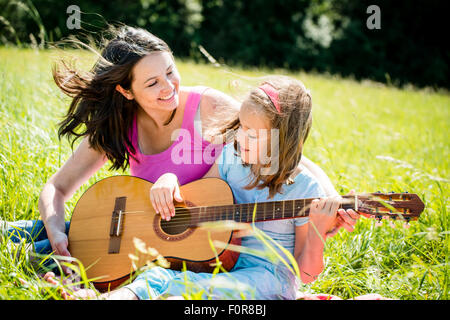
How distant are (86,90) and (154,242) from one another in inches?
40.7

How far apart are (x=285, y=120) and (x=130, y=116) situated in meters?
1.08

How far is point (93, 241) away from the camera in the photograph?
2.04 m

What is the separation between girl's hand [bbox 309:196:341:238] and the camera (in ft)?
5.41

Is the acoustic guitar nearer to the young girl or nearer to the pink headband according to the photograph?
the young girl

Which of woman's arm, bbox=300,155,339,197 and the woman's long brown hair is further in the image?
the woman's long brown hair

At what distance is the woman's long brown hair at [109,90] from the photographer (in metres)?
2.20

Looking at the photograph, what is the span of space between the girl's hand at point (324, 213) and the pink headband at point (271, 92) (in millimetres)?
476

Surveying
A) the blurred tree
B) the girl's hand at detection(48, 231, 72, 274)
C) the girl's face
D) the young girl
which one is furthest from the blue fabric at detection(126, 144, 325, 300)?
the blurred tree

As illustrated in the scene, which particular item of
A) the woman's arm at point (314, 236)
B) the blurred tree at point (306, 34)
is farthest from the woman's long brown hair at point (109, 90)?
the blurred tree at point (306, 34)

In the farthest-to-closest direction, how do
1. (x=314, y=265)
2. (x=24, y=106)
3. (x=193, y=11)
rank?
(x=193, y=11) → (x=24, y=106) → (x=314, y=265)

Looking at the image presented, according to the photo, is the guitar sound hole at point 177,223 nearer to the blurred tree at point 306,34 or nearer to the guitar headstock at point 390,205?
→ the guitar headstock at point 390,205

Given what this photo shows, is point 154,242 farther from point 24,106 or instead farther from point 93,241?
point 24,106

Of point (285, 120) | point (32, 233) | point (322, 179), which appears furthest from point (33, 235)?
point (322, 179)
